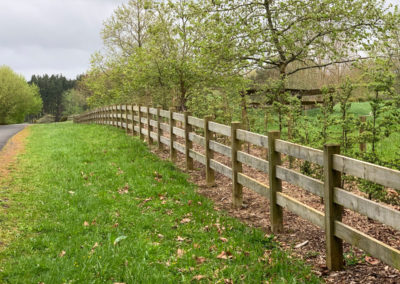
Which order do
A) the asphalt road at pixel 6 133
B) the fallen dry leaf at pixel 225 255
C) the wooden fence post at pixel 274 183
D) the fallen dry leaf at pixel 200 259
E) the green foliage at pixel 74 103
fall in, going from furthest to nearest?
1. the green foliage at pixel 74 103
2. the asphalt road at pixel 6 133
3. the wooden fence post at pixel 274 183
4. the fallen dry leaf at pixel 225 255
5. the fallen dry leaf at pixel 200 259

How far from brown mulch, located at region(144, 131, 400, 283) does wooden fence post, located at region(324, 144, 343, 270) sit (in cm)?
15

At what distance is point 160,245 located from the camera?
17.1 ft

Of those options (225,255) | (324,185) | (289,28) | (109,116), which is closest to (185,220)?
(225,255)

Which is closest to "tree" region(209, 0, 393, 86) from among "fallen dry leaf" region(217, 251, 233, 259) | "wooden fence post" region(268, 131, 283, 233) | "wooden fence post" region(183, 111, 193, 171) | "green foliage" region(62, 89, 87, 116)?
"wooden fence post" region(183, 111, 193, 171)

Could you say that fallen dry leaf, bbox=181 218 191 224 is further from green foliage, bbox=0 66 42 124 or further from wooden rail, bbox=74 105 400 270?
green foliage, bbox=0 66 42 124

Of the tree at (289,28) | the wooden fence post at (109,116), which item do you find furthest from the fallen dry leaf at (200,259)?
the wooden fence post at (109,116)

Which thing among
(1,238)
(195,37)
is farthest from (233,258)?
(195,37)

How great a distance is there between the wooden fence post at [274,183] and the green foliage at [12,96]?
59465 mm

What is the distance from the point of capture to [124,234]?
5594 mm

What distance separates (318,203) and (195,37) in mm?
11033

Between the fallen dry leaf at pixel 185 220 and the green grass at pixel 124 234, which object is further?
the fallen dry leaf at pixel 185 220

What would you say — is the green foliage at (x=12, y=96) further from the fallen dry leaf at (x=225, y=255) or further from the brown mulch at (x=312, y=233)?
the fallen dry leaf at (x=225, y=255)

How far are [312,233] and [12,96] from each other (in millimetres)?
62282

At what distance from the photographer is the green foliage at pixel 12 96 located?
190 feet
